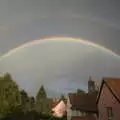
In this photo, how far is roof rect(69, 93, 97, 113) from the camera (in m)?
3.83

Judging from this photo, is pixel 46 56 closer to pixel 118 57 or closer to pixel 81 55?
pixel 81 55

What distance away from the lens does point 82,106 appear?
3.85 meters

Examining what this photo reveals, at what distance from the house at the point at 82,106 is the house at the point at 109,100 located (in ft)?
0.30

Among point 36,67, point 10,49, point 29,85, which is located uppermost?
point 10,49

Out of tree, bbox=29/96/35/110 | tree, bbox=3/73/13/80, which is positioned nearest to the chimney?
tree, bbox=29/96/35/110

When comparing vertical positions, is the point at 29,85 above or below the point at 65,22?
below

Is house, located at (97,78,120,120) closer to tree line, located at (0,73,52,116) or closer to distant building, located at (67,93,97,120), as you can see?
distant building, located at (67,93,97,120)

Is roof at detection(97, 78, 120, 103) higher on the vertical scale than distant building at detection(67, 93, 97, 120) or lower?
higher

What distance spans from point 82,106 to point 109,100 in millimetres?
369

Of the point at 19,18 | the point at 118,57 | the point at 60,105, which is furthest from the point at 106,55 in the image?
the point at 19,18

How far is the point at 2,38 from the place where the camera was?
3.99m

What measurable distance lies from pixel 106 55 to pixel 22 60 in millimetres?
1178

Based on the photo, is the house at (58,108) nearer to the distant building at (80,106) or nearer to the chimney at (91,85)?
the distant building at (80,106)

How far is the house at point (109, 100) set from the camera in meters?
3.76
